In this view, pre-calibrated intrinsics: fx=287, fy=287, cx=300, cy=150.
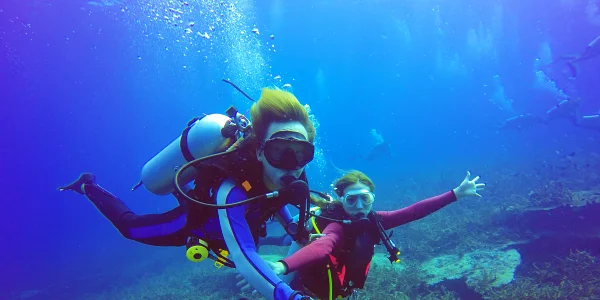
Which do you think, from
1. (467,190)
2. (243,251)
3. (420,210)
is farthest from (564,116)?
(243,251)

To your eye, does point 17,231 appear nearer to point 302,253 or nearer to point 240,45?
point 240,45

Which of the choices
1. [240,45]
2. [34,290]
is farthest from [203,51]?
[34,290]

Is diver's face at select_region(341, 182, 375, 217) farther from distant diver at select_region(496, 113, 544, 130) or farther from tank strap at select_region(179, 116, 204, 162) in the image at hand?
distant diver at select_region(496, 113, 544, 130)

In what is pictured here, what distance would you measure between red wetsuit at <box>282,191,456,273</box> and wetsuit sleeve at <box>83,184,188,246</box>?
141 centimetres

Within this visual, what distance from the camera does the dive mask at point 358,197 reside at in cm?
384

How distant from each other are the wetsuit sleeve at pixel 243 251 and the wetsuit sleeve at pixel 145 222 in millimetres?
1061

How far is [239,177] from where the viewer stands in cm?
271

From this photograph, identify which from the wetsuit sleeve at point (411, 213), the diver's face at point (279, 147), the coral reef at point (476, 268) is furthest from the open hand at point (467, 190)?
the coral reef at point (476, 268)

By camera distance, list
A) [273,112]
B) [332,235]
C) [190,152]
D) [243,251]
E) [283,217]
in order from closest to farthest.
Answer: [243,251] < [273,112] < [190,152] < [332,235] < [283,217]

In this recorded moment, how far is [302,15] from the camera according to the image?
5284cm

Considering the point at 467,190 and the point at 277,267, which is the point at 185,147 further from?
the point at 467,190

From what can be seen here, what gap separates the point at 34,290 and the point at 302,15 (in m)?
51.4

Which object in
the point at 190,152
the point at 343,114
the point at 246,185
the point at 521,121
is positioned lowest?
the point at 246,185

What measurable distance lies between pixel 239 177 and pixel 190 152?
2.77ft
